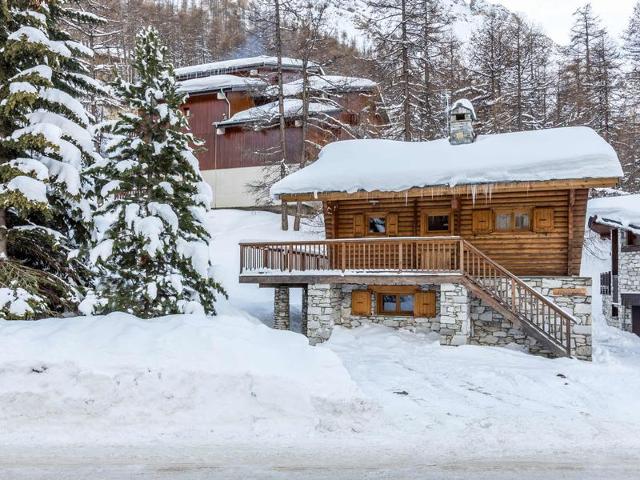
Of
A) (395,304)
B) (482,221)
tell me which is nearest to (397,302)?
(395,304)

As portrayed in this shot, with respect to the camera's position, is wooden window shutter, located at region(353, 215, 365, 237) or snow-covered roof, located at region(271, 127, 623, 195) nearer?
snow-covered roof, located at region(271, 127, 623, 195)

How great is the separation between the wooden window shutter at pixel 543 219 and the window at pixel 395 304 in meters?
4.15

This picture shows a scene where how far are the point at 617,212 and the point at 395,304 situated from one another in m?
11.5

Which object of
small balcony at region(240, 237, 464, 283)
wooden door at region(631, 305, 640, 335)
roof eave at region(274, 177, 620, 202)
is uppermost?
roof eave at region(274, 177, 620, 202)

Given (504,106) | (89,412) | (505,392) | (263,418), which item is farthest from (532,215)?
(504,106)

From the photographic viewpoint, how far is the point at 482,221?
15.6 metres

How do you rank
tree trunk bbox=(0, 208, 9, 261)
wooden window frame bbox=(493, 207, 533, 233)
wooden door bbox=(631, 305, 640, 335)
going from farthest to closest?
wooden door bbox=(631, 305, 640, 335) → wooden window frame bbox=(493, 207, 533, 233) → tree trunk bbox=(0, 208, 9, 261)

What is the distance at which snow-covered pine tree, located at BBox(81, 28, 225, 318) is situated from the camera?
11.0 metres

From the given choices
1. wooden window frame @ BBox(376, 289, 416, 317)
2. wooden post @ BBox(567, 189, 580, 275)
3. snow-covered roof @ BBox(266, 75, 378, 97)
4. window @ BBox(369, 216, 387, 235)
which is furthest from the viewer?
snow-covered roof @ BBox(266, 75, 378, 97)

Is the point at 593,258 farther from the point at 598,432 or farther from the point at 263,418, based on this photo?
the point at 263,418

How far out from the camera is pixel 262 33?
27875mm

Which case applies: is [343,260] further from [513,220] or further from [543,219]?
[543,219]

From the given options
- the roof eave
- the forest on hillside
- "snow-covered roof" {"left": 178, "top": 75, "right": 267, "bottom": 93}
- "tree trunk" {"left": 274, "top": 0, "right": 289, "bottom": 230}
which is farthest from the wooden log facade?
"snow-covered roof" {"left": 178, "top": 75, "right": 267, "bottom": 93}

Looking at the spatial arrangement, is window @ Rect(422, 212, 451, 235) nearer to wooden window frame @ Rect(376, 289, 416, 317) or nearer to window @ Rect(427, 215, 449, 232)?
window @ Rect(427, 215, 449, 232)
